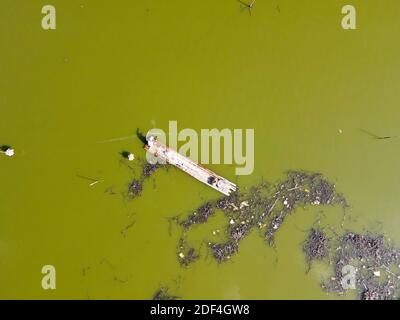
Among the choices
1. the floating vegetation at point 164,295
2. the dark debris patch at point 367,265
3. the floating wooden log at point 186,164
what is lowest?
the floating vegetation at point 164,295

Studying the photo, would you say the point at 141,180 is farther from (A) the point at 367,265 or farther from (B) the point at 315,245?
(A) the point at 367,265

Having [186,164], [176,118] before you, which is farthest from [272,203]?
[176,118]

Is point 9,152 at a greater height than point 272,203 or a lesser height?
greater

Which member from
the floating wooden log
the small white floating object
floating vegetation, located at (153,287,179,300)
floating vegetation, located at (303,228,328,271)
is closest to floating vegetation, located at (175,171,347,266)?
floating vegetation, located at (303,228,328,271)

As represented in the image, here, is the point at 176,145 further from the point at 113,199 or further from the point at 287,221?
the point at 287,221

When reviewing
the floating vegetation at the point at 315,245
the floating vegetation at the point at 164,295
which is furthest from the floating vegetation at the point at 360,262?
the floating vegetation at the point at 164,295

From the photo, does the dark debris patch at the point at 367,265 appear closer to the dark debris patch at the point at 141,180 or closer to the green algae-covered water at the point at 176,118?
the green algae-covered water at the point at 176,118

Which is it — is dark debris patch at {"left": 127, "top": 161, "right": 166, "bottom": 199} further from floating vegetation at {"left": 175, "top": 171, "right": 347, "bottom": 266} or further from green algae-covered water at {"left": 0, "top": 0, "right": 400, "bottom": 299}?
floating vegetation at {"left": 175, "top": 171, "right": 347, "bottom": 266}

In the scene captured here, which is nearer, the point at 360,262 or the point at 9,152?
the point at 9,152
